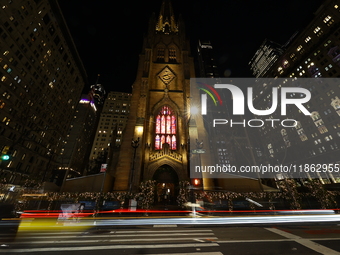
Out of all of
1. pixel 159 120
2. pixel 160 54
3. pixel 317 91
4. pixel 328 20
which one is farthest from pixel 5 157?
pixel 328 20

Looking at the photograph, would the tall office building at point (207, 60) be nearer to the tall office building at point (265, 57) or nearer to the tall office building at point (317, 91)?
the tall office building at point (265, 57)

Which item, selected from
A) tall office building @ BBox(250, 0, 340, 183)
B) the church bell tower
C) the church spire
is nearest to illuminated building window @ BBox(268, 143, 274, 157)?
tall office building @ BBox(250, 0, 340, 183)

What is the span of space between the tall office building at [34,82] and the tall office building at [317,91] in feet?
228

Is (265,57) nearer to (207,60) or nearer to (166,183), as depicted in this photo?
(207,60)

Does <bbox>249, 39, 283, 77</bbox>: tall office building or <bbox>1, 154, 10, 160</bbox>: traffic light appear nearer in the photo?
<bbox>1, 154, 10, 160</bbox>: traffic light

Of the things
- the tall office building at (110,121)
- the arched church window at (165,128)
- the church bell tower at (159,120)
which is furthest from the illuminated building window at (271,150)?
the tall office building at (110,121)

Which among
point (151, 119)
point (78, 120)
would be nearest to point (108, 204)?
point (151, 119)

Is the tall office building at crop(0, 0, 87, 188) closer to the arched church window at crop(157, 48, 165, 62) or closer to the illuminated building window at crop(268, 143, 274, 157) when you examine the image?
the arched church window at crop(157, 48, 165, 62)

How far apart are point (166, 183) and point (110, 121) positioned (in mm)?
77189

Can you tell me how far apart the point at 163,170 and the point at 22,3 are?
180 ft

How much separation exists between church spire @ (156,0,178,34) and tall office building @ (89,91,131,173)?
47.7 metres

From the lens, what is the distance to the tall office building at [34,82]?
36531 millimetres

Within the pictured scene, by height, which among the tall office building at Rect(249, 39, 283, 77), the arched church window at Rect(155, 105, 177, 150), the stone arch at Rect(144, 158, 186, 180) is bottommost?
the stone arch at Rect(144, 158, 186, 180)

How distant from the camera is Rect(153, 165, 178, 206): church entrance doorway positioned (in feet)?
90.4
